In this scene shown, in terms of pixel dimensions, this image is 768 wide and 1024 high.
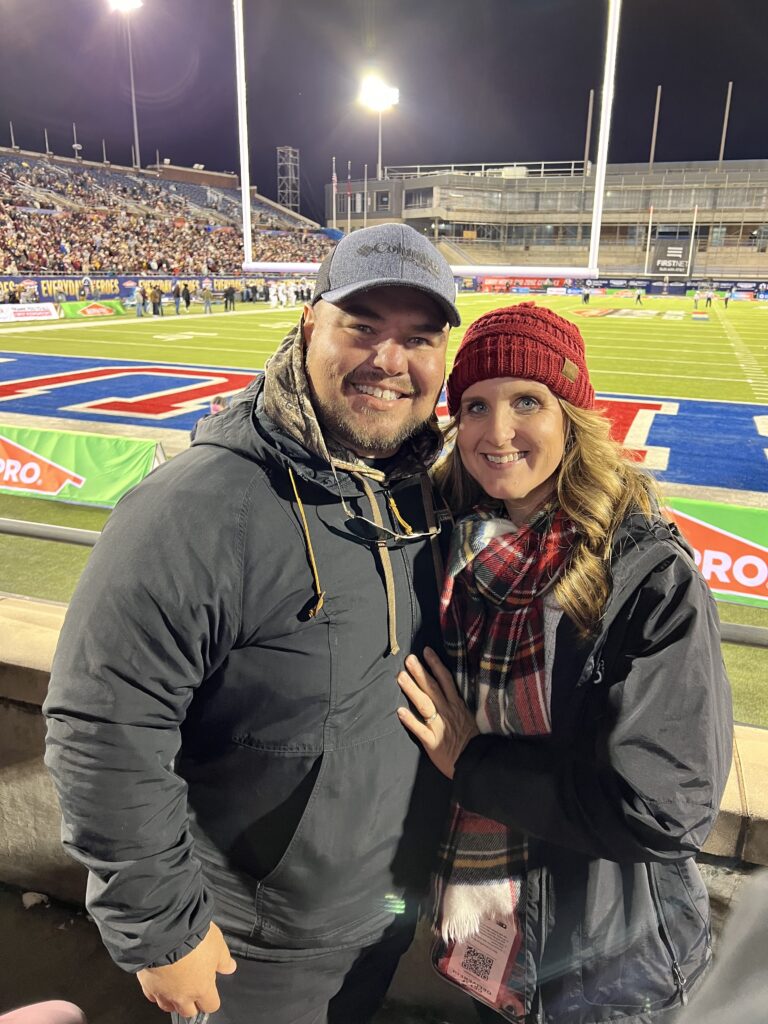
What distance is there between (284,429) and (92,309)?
30.7 metres

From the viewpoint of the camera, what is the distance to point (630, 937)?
4.44 ft

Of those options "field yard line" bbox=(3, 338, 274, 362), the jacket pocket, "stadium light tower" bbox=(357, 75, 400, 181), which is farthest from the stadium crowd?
the jacket pocket

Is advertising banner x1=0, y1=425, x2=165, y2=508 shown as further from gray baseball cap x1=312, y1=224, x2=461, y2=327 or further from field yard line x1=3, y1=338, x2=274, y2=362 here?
field yard line x1=3, y1=338, x2=274, y2=362

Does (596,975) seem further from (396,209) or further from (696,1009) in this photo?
(396,209)

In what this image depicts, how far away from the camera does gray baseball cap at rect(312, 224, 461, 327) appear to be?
4.91 ft

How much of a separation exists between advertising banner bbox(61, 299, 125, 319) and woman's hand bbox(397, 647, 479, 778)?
29772 mm

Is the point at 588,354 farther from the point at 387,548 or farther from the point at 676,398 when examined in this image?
the point at 387,548

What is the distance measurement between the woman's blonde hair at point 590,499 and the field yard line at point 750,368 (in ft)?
45.7

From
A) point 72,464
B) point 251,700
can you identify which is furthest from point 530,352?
point 72,464

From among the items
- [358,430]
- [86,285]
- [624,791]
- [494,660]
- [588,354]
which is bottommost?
[588,354]

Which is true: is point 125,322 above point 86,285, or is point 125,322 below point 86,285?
below

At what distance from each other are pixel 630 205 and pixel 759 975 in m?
56.4

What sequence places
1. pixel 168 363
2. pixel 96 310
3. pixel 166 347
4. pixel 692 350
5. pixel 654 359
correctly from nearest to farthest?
pixel 168 363 < pixel 654 359 < pixel 166 347 < pixel 692 350 < pixel 96 310

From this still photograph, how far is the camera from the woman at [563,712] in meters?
1.19
